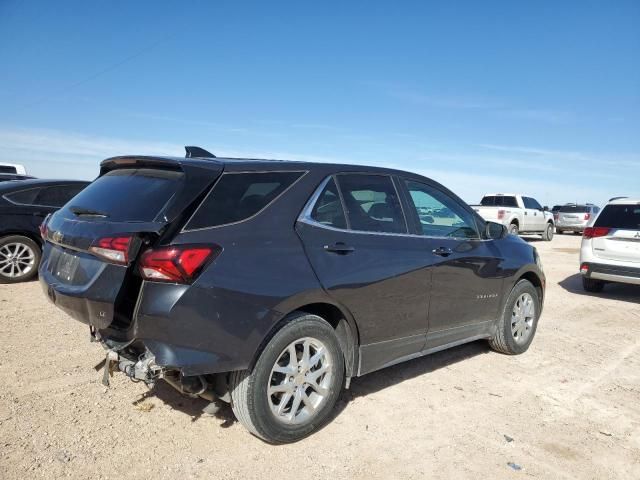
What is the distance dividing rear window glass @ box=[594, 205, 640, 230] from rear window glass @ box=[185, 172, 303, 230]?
277 inches

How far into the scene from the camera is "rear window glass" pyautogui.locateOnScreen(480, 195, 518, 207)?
19.8m

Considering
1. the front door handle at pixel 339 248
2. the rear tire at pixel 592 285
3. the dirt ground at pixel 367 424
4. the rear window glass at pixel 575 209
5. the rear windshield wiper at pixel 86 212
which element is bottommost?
the dirt ground at pixel 367 424

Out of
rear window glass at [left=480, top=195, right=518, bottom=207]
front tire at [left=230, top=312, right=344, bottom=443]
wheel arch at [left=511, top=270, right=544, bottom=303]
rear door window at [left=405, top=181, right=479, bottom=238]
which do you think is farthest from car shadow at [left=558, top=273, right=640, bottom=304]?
rear window glass at [left=480, top=195, right=518, bottom=207]

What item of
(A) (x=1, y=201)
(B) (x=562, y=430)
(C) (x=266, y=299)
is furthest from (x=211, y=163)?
(A) (x=1, y=201)

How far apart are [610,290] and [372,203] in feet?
25.9

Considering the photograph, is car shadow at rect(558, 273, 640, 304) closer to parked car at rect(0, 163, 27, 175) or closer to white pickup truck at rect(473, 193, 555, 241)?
white pickup truck at rect(473, 193, 555, 241)

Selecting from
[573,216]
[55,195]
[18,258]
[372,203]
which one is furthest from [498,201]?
[372,203]

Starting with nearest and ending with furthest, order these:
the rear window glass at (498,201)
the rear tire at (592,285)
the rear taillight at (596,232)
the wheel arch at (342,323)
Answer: the wheel arch at (342,323)
the rear taillight at (596,232)
the rear tire at (592,285)
the rear window glass at (498,201)

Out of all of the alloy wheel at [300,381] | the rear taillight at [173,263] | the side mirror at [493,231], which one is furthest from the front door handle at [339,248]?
the side mirror at [493,231]

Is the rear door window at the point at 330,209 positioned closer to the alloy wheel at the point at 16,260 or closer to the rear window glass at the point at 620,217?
the alloy wheel at the point at 16,260

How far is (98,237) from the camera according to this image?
269cm

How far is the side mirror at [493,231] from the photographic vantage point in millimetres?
4613

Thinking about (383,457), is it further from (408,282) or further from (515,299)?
(515,299)

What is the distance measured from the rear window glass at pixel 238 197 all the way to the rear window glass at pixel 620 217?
7.03 meters
